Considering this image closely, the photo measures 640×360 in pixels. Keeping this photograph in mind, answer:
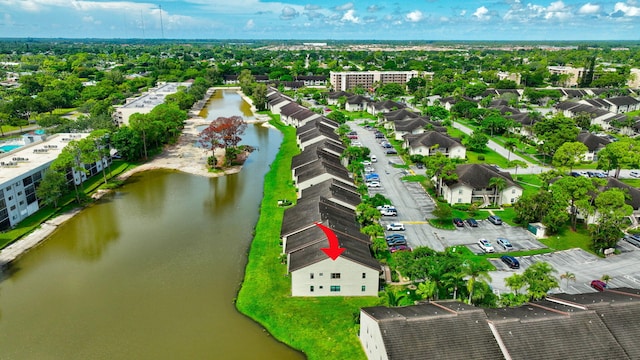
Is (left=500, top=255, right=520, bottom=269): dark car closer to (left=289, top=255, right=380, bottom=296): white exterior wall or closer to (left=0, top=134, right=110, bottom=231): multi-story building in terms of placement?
(left=289, top=255, right=380, bottom=296): white exterior wall

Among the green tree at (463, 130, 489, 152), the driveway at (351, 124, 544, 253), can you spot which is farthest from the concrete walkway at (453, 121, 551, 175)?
the driveway at (351, 124, 544, 253)

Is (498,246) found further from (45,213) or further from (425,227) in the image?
(45,213)

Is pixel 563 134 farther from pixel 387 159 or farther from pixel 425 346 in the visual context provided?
pixel 425 346

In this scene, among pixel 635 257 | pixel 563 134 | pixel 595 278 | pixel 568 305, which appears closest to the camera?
pixel 568 305

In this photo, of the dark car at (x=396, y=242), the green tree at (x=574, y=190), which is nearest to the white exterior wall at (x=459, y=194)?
the green tree at (x=574, y=190)

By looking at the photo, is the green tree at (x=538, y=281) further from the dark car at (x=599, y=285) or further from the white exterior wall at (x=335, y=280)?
the white exterior wall at (x=335, y=280)

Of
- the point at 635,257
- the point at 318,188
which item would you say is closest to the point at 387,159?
the point at 318,188

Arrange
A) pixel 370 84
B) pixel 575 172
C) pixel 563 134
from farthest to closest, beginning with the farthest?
pixel 370 84
pixel 563 134
pixel 575 172

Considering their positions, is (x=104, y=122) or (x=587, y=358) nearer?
(x=587, y=358)
